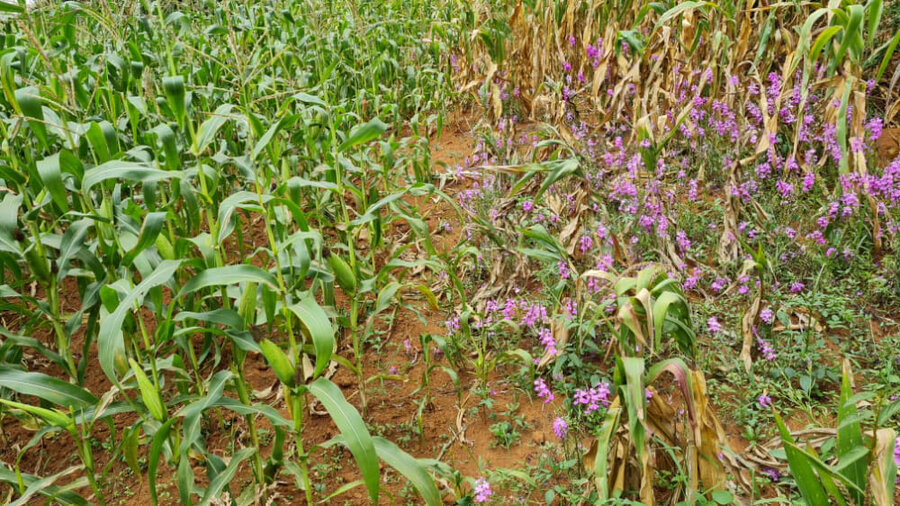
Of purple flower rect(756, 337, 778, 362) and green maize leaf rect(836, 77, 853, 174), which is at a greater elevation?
green maize leaf rect(836, 77, 853, 174)

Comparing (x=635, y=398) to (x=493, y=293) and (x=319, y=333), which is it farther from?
(x=493, y=293)

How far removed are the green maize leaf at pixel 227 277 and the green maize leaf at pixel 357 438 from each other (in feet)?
1.23

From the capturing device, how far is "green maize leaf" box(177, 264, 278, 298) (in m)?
1.87

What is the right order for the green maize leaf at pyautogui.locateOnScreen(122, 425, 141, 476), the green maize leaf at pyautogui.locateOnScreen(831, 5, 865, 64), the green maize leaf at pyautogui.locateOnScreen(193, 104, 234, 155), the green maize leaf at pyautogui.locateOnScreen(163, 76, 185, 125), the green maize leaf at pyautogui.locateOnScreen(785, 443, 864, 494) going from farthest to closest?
the green maize leaf at pyautogui.locateOnScreen(831, 5, 865, 64) → the green maize leaf at pyautogui.locateOnScreen(193, 104, 234, 155) → the green maize leaf at pyautogui.locateOnScreen(163, 76, 185, 125) → the green maize leaf at pyautogui.locateOnScreen(122, 425, 141, 476) → the green maize leaf at pyautogui.locateOnScreen(785, 443, 864, 494)

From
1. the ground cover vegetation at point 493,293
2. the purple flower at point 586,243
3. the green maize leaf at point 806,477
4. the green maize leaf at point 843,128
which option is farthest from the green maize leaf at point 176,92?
the green maize leaf at point 843,128

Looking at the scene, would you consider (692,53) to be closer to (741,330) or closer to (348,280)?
(741,330)

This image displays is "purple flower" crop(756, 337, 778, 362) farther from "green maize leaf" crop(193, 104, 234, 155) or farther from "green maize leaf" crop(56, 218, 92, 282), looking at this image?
"green maize leaf" crop(56, 218, 92, 282)

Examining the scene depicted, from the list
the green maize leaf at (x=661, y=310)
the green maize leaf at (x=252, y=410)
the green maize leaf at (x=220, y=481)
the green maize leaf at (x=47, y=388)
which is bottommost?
the green maize leaf at (x=220, y=481)

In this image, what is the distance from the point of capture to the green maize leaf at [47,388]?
75.4 inches

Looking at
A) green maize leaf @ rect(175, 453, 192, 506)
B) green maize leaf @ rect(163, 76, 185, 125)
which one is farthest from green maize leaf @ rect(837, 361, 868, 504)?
green maize leaf @ rect(163, 76, 185, 125)

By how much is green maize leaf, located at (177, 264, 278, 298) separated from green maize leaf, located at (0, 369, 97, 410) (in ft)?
1.55

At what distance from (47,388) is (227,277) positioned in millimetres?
664

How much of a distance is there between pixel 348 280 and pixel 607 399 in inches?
43.4

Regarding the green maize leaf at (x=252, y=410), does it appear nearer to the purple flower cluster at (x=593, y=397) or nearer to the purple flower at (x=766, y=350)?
the purple flower cluster at (x=593, y=397)
